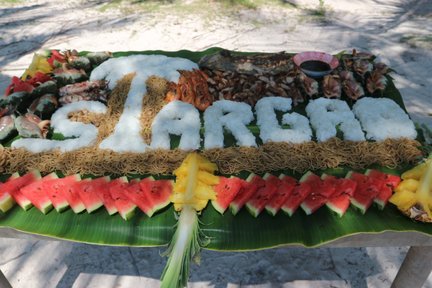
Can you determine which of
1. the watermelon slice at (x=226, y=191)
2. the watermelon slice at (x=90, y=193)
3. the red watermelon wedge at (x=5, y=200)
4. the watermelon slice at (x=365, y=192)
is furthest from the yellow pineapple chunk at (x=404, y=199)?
the red watermelon wedge at (x=5, y=200)

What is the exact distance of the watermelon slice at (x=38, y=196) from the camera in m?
3.04

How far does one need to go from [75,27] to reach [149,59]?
6556mm

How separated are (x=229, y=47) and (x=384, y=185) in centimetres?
662

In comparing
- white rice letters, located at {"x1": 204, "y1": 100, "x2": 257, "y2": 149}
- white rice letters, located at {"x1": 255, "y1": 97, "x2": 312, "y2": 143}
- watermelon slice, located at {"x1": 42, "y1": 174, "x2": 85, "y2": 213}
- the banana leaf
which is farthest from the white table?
white rice letters, located at {"x1": 204, "y1": 100, "x2": 257, "y2": 149}

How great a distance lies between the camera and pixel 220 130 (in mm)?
3764

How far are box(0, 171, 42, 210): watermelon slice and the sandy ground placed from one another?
167 centimetres

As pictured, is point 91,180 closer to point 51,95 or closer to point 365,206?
point 51,95

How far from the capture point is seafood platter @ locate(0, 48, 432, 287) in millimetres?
2928

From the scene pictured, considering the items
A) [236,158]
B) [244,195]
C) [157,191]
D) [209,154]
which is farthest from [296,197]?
[157,191]

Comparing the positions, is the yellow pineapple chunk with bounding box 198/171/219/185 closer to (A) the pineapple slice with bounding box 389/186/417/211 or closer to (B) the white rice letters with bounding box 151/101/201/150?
(B) the white rice letters with bounding box 151/101/201/150

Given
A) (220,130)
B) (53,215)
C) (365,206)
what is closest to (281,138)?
(220,130)

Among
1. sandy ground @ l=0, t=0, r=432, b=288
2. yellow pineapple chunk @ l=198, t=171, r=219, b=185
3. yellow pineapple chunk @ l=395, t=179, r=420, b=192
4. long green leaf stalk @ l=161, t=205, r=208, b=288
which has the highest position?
yellow pineapple chunk @ l=198, t=171, r=219, b=185

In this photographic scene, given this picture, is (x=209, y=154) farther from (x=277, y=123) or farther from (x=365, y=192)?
(x=365, y=192)

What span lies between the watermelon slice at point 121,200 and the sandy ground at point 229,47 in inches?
64.8
